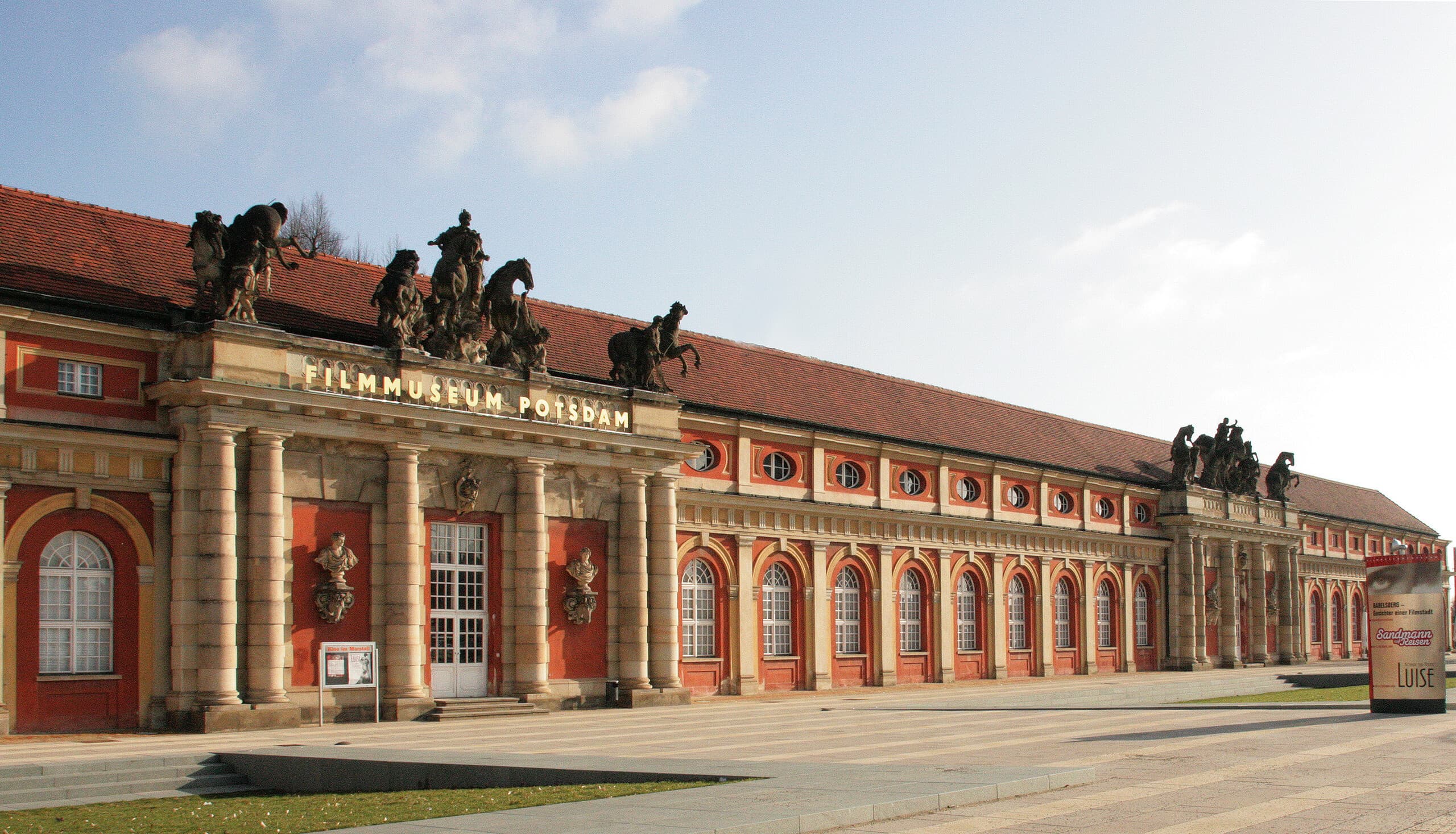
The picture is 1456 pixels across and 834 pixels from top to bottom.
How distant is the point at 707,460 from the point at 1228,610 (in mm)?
34202

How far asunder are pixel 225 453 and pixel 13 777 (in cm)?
992

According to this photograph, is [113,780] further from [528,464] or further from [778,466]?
[778,466]

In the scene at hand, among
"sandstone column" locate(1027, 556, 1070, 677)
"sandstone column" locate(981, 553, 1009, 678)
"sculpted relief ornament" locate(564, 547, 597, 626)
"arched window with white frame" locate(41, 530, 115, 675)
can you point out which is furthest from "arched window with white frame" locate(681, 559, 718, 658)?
"sandstone column" locate(1027, 556, 1070, 677)

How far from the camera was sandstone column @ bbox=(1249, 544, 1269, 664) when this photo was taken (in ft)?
222

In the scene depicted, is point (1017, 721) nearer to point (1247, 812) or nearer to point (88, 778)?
point (1247, 812)

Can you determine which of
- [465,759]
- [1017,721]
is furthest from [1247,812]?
[1017,721]

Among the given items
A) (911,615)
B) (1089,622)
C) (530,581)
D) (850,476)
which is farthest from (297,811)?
(1089,622)

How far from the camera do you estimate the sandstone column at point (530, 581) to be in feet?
110

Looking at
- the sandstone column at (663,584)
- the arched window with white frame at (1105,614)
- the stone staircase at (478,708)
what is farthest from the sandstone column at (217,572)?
the arched window with white frame at (1105,614)

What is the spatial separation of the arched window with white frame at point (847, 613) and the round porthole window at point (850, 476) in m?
2.69

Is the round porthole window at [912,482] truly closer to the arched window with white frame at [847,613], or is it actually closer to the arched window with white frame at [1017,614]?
the arched window with white frame at [847,613]

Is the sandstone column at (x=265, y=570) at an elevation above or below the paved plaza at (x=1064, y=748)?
above

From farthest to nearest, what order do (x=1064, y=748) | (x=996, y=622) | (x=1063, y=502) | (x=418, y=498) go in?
(x=1063, y=502) → (x=996, y=622) → (x=418, y=498) → (x=1064, y=748)

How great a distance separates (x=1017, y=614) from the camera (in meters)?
54.5
